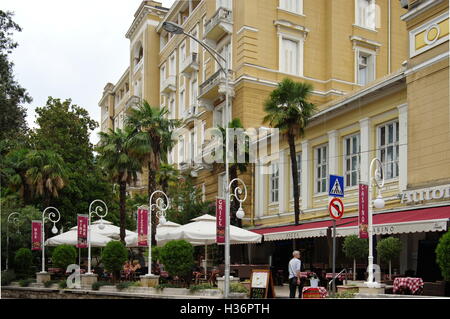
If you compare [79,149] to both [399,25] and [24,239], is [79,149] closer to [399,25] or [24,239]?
[24,239]

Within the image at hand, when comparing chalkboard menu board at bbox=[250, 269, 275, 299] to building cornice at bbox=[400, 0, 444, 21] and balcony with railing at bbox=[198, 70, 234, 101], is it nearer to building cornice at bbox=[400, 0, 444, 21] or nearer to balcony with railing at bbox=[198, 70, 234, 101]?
building cornice at bbox=[400, 0, 444, 21]

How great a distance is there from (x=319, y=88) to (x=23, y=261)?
1951cm

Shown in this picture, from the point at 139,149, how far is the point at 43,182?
8.35 m

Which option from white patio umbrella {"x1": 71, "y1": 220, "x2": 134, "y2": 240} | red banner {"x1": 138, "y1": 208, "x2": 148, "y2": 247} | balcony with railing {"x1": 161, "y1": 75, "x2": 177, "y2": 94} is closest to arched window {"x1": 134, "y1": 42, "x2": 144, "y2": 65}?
balcony with railing {"x1": 161, "y1": 75, "x2": 177, "y2": 94}

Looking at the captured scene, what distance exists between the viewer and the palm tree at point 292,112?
28875mm

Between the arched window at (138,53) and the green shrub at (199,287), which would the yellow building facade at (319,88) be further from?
the green shrub at (199,287)

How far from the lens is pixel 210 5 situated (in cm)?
4281

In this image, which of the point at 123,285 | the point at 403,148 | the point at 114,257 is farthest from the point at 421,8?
the point at 114,257

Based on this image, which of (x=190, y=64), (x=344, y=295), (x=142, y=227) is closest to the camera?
(x=344, y=295)

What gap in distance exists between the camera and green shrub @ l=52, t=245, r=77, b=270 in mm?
31359

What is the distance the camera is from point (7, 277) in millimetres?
32969

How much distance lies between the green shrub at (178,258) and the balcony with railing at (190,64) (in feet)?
78.9

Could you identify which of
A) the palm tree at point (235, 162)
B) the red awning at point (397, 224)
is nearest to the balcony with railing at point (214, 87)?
the palm tree at point (235, 162)

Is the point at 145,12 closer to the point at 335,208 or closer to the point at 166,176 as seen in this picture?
the point at 166,176
